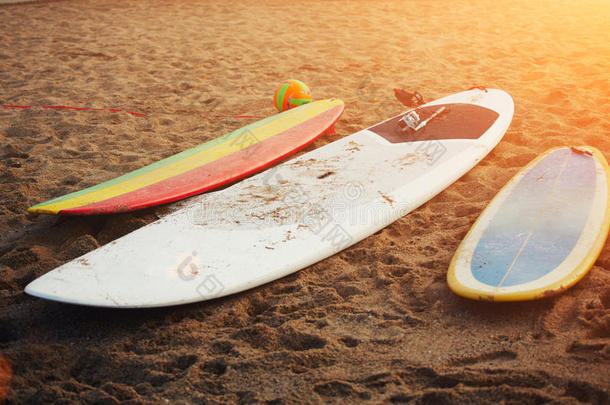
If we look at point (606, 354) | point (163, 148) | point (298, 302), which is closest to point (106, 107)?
point (163, 148)

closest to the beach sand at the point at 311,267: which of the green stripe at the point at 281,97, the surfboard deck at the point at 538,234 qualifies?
the surfboard deck at the point at 538,234

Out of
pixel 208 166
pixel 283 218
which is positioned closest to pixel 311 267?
pixel 283 218

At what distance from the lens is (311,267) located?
7.41 feet

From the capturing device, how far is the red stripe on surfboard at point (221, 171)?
2615mm

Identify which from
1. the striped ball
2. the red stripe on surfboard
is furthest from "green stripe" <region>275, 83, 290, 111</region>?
the red stripe on surfboard

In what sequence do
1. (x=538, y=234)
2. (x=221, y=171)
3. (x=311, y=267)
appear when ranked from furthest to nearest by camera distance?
(x=221, y=171)
(x=311, y=267)
(x=538, y=234)

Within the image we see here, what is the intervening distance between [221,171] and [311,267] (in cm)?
105

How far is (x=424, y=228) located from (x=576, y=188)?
2.67 ft

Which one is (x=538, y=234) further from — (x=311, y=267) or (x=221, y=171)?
(x=221, y=171)

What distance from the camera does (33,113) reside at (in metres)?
4.05

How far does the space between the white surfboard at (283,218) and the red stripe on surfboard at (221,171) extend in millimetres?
228

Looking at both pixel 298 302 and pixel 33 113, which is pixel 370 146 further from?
pixel 33 113

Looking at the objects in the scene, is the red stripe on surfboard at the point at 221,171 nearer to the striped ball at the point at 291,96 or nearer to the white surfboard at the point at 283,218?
the white surfboard at the point at 283,218

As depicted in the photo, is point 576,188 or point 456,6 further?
point 456,6
